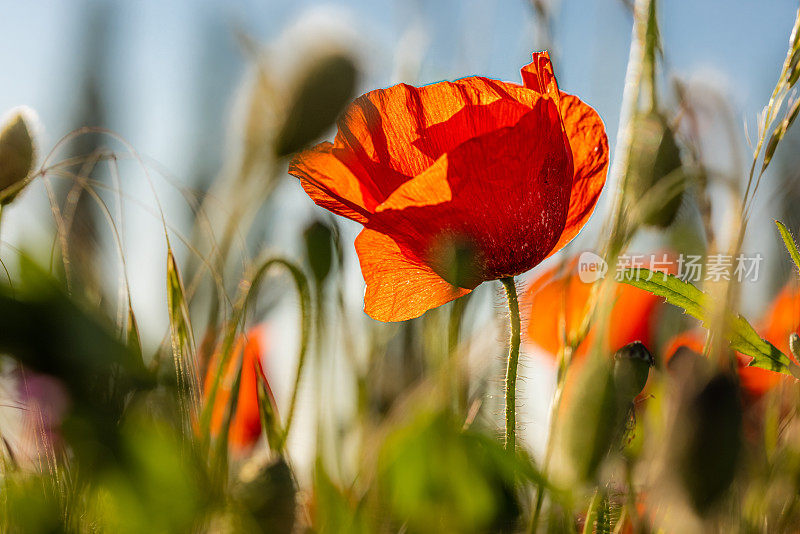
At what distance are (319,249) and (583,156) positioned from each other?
3.5 inches

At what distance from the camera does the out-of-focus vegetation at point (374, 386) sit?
14 cm

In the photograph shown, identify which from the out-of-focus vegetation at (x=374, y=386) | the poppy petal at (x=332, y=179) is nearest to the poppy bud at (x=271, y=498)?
the out-of-focus vegetation at (x=374, y=386)

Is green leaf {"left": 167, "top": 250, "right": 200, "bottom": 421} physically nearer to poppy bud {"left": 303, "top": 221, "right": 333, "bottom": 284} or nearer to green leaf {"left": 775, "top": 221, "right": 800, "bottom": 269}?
poppy bud {"left": 303, "top": 221, "right": 333, "bottom": 284}

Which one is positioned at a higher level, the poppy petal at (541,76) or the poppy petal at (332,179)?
the poppy petal at (541,76)

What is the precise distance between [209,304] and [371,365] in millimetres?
78

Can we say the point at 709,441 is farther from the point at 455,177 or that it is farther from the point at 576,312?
the point at 576,312

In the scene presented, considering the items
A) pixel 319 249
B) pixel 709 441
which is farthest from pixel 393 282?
pixel 709 441

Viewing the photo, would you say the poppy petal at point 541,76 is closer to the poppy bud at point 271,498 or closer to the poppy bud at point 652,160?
the poppy bud at point 652,160

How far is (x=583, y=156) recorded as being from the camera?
0.25 meters

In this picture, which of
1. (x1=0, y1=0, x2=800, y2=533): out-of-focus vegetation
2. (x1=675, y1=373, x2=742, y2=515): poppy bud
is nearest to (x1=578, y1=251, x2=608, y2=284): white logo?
(x1=0, y1=0, x2=800, y2=533): out-of-focus vegetation

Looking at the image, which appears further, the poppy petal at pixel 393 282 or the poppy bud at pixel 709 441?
the poppy petal at pixel 393 282

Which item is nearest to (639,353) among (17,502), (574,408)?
(574,408)

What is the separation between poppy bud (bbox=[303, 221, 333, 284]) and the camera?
0.25m

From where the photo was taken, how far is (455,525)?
0.53ft
